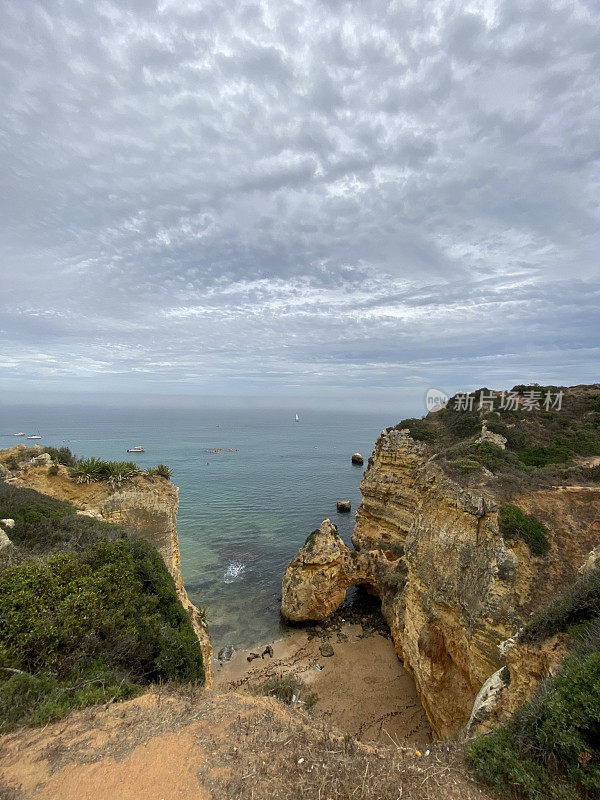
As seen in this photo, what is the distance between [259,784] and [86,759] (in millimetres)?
2140

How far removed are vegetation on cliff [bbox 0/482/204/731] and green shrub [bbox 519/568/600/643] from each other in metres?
7.62

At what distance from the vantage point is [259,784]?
370cm

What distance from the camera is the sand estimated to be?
502 inches

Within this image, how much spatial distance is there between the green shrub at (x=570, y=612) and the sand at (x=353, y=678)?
827 centimetres

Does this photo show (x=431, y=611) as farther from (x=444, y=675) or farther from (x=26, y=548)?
(x=26, y=548)

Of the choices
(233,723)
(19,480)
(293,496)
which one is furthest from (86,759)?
(293,496)

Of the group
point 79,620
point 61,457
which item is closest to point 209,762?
point 79,620

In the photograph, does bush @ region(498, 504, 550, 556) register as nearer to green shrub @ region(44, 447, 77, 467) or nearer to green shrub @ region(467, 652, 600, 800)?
green shrub @ region(467, 652, 600, 800)

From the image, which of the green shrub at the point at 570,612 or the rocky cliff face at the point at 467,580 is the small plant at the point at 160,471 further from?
the green shrub at the point at 570,612

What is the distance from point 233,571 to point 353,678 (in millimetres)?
12507

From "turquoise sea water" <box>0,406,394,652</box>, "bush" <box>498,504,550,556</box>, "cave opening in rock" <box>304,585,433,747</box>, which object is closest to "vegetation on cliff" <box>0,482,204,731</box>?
"cave opening in rock" <box>304,585,433,747</box>

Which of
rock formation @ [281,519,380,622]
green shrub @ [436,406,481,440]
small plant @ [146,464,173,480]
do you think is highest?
green shrub @ [436,406,481,440]

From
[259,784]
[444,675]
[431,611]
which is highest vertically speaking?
[259,784]

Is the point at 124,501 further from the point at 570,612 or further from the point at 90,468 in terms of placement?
the point at 570,612
